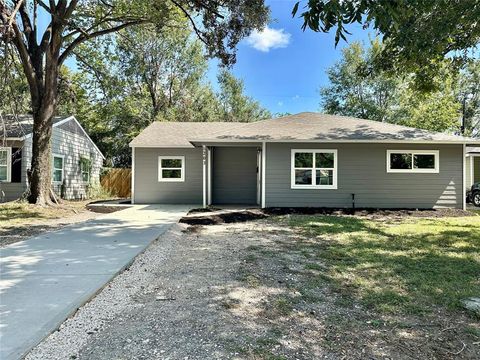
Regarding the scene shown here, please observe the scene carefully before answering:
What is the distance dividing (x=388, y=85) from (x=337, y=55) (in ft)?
16.5

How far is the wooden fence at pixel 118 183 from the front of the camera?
68.9ft

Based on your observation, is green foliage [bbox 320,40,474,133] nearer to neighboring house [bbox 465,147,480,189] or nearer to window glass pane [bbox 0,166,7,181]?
neighboring house [bbox 465,147,480,189]

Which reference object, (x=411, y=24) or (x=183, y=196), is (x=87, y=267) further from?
(x=183, y=196)

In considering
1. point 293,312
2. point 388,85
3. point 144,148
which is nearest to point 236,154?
point 144,148

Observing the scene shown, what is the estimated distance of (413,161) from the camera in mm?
13141

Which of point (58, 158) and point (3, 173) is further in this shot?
point (58, 158)

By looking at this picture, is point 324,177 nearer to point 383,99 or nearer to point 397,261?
point 397,261

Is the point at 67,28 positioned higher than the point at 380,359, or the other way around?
the point at 67,28

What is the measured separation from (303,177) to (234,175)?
3.51 m

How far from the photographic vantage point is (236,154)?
15430mm

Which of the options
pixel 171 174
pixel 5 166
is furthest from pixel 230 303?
pixel 5 166

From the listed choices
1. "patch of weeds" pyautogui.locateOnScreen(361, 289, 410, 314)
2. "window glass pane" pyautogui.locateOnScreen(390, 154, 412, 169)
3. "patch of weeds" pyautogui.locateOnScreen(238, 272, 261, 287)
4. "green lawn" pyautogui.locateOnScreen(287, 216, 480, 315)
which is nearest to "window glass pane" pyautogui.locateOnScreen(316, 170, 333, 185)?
"window glass pane" pyautogui.locateOnScreen(390, 154, 412, 169)

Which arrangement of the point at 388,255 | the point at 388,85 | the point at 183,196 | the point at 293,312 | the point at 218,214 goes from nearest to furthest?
the point at 293,312 < the point at 388,255 < the point at 218,214 < the point at 183,196 < the point at 388,85

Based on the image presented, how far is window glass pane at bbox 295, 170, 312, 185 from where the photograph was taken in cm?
1302
